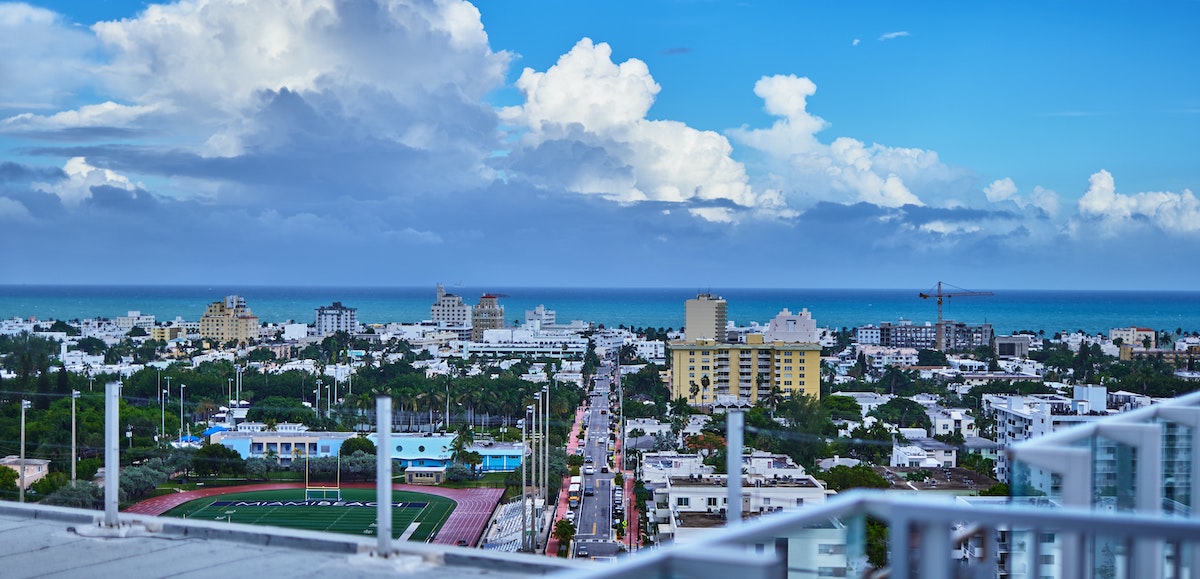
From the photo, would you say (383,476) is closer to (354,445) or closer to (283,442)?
(354,445)

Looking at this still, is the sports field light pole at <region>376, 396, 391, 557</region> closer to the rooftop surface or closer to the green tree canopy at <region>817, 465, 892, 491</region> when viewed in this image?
the rooftop surface

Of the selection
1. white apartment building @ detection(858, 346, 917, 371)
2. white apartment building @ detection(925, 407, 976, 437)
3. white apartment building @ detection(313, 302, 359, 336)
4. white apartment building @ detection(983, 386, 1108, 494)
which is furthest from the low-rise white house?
white apartment building @ detection(313, 302, 359, 336)

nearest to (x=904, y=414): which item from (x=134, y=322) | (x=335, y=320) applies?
(x=335, y=320)

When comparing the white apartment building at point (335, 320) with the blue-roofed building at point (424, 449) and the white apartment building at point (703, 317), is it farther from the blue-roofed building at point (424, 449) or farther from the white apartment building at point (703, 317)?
the blue-roofed building at point (424, 449)

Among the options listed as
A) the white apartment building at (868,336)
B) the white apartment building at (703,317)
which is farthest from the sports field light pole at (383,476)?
the white apartment building at (868,336)

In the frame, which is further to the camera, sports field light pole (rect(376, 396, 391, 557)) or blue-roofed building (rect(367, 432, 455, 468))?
blue-roofed building (rect(367, 432, 455, 468))

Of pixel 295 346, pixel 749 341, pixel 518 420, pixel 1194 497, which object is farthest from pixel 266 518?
pixel 295 346
